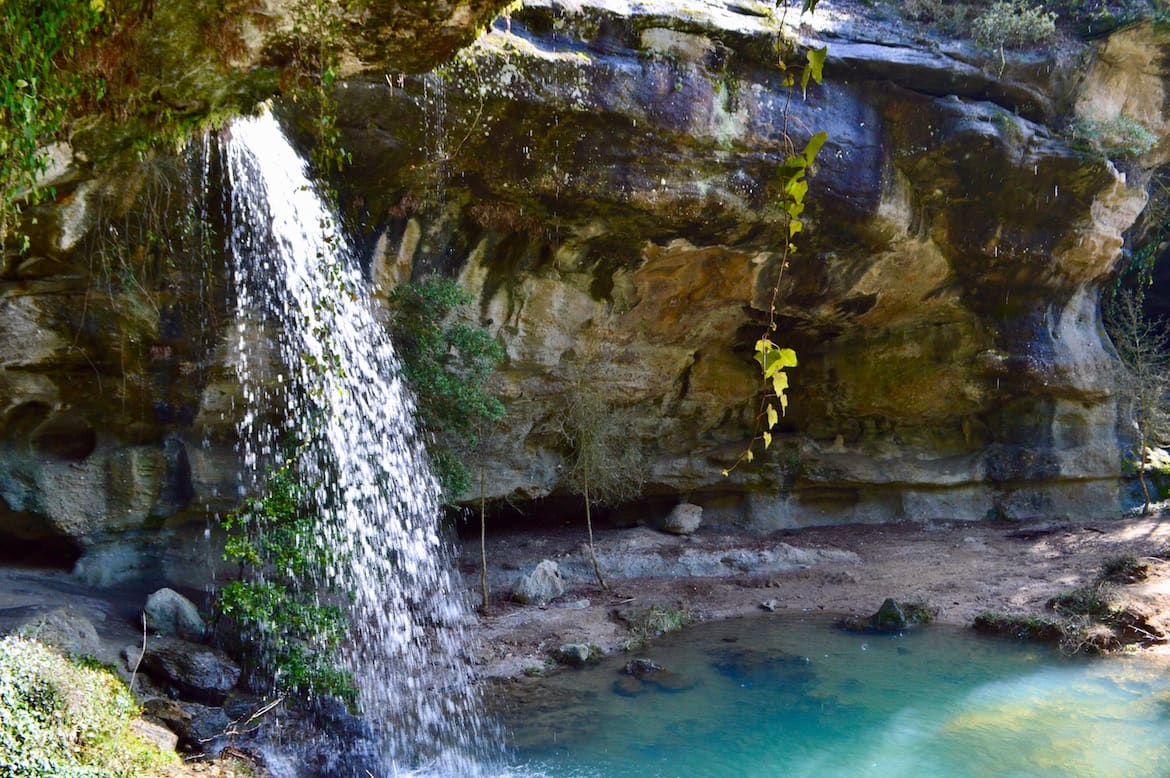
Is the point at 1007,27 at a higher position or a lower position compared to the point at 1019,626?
higher

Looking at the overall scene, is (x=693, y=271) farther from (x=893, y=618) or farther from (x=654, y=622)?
(x=893, y=618)

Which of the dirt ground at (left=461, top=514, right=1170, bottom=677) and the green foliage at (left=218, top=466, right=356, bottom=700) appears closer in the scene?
the green foliage at (left=218, top=466, right=356, bottom=700)

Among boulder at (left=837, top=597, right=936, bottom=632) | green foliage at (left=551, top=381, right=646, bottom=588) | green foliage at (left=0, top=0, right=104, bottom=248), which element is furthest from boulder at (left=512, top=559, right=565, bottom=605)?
green foliage at (left=0, top=0, right=104, bottom=248)

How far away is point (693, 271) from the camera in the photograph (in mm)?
12531

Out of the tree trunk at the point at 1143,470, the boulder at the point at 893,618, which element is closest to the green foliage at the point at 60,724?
the boulder at the point at 893,618

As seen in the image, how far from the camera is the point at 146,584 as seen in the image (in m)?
10.1

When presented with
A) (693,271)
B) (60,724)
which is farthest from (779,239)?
(60,724)

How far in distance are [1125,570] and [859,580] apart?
3.37 meters

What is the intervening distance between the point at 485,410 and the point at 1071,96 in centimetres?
1054

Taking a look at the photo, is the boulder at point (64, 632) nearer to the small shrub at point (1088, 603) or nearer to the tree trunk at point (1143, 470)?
the small shrub at point (1088, 603)

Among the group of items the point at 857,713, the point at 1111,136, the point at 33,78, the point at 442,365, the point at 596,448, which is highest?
the point at 1111,136

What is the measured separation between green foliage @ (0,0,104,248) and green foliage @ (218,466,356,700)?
3712 mm

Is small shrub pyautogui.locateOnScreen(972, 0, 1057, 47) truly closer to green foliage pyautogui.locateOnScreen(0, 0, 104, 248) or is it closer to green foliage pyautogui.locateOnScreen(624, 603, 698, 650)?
green foliage pyautogui.locateOnScreen(624, 603, 698, 650)

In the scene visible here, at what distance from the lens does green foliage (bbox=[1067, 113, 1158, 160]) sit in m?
12.6
